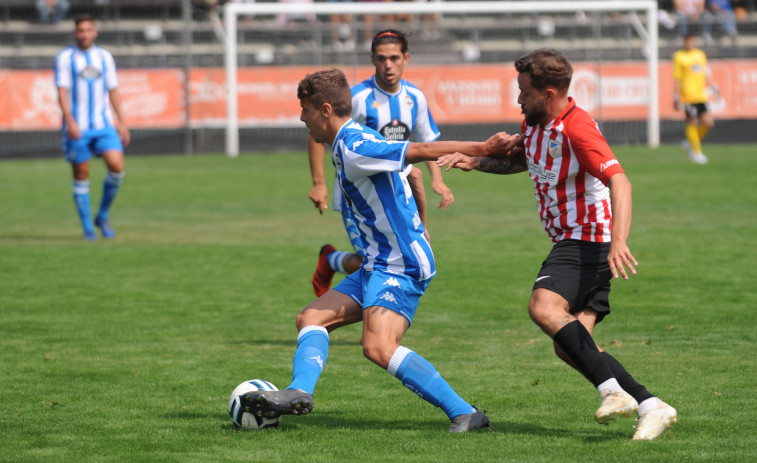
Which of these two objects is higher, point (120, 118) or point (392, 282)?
point (120, 118)

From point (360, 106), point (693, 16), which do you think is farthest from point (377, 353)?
point (693, 16)

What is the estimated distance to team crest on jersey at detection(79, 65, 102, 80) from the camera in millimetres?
12344

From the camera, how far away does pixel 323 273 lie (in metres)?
7.39

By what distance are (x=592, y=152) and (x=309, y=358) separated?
59.8 inches

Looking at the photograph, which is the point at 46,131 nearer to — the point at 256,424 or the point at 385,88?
the point at 385,88

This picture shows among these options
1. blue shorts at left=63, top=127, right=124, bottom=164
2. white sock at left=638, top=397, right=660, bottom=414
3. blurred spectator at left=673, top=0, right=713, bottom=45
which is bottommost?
white sock at left=638, top=397, right=660, bottom=414

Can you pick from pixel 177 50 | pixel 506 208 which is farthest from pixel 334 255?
pixel 177 50

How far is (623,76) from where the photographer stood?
2441 cm

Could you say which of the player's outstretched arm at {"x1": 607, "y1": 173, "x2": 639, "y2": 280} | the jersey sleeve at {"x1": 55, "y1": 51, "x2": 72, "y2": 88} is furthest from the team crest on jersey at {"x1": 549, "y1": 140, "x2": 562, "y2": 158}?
the jersey sleeve at {"x1": 55, "y1": 51, "x2": 72, "y2": 88}

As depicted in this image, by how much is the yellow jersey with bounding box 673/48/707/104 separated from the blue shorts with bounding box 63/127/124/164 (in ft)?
40.5

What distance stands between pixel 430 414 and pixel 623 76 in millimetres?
20221

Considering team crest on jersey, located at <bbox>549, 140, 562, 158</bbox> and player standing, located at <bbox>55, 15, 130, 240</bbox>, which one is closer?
team crest on jersey, located at <bbox>549, 140, 562, 158</bbox>

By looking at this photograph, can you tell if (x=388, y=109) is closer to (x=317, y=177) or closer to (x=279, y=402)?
(x=317, y=177)

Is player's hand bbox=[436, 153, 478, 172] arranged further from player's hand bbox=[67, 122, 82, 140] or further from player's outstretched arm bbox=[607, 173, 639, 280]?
player's hand bbox=[67, 122, 82, 140]
